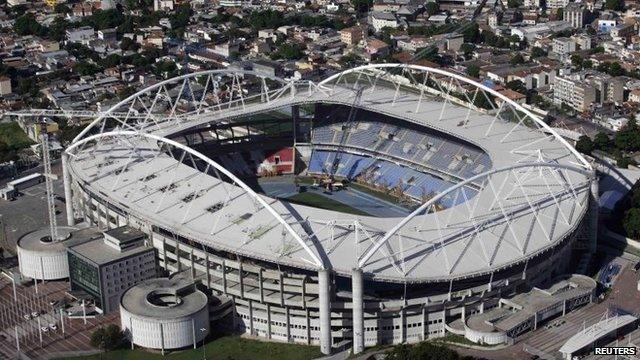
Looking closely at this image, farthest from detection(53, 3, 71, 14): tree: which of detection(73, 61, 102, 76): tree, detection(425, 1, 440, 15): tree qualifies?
detection(425, 1, 440, 15): tree

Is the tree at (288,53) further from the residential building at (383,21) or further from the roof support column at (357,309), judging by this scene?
the roof support column at (357,309)

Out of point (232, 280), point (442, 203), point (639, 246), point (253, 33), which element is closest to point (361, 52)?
point (253, 33)

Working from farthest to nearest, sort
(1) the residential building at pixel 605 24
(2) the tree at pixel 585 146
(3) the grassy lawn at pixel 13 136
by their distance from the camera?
(1) the residential building at pixel 605 24, (3) the grassy lawn at pixel 13 136, (2) the tree at pixel 585 146

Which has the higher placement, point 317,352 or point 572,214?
point 572,214

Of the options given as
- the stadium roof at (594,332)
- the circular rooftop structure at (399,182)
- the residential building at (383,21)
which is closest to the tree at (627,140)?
the circular rooftop structure at (399,182)

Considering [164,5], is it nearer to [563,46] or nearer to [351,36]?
[351,36]

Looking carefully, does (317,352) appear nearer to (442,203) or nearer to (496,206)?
(496,206)

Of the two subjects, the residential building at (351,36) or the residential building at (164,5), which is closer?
the residential building at (351,36)
